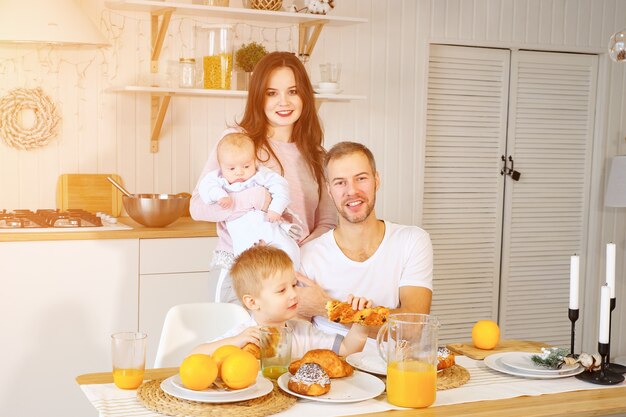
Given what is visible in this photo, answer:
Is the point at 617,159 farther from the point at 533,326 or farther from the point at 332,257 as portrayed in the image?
the point at 332,257

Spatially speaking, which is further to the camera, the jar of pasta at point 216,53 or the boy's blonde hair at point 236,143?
the jar of pasta at point 216,53

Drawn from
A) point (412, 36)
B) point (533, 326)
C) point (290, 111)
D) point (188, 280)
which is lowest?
point (533, 326)

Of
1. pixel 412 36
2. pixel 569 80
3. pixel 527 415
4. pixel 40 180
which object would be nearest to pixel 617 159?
pixel 569 80

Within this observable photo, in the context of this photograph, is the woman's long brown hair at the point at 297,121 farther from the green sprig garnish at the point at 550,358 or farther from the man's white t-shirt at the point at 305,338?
the green sprig garnish at the point at 550,358

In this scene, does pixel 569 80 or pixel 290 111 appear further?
pixel 569 80

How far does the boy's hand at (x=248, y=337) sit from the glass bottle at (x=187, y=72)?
1929 millimetres

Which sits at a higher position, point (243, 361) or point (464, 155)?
point (464, 155)

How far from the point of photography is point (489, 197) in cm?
463

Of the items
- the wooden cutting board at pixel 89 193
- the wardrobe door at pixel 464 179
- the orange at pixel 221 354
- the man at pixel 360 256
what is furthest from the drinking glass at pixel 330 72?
the orange at pixel 221 354

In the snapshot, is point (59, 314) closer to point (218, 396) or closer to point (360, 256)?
point (360, 256)

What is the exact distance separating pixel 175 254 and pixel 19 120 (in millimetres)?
902

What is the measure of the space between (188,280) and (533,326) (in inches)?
87.6

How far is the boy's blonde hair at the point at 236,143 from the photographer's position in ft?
8.94

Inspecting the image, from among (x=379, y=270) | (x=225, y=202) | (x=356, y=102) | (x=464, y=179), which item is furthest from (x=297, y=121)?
(x=464, y=179)
